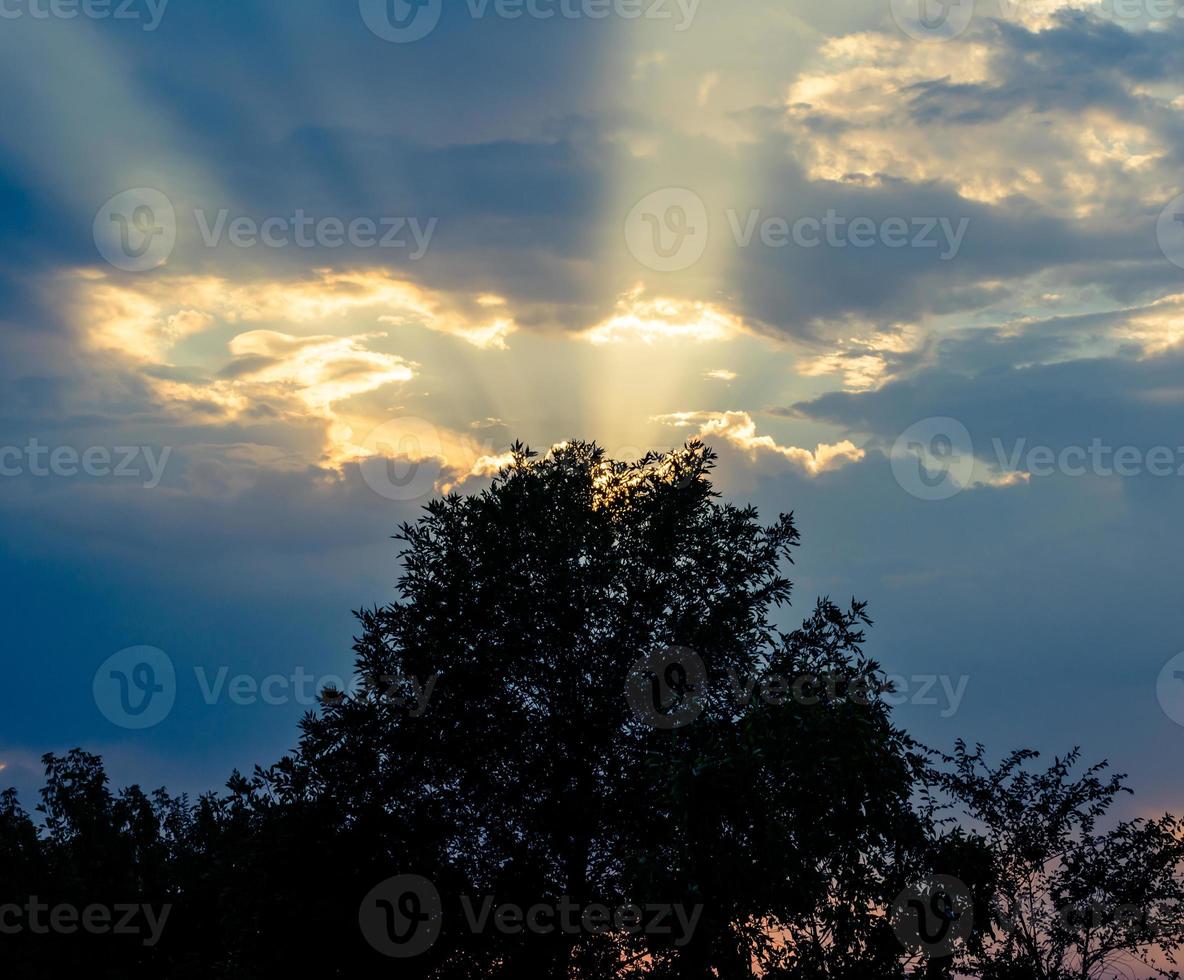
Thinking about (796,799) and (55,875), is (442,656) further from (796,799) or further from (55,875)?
(55,875)

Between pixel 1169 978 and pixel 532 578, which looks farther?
pixel 532 578

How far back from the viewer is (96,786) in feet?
193

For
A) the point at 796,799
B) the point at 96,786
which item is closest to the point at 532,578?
the point at 796,799

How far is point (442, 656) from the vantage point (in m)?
32.3

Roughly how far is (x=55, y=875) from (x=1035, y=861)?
42632 mm

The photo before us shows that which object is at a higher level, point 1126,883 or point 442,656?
point 442,656

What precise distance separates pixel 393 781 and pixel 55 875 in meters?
28.7

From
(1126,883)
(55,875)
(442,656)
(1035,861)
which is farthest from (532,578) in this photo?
(55,875)

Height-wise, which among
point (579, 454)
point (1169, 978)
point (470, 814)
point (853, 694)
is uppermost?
point (579, 454)

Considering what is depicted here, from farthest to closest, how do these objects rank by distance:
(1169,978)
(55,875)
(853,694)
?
(55,875) < (1169,978) < (853,694)

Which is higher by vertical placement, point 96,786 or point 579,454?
point 579,454

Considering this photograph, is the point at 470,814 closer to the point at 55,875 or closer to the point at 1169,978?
the point at 1169,978

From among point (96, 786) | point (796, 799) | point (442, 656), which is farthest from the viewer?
point (96, 786)

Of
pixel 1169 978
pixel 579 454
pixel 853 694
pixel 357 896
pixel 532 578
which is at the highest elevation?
pixel 579 454
